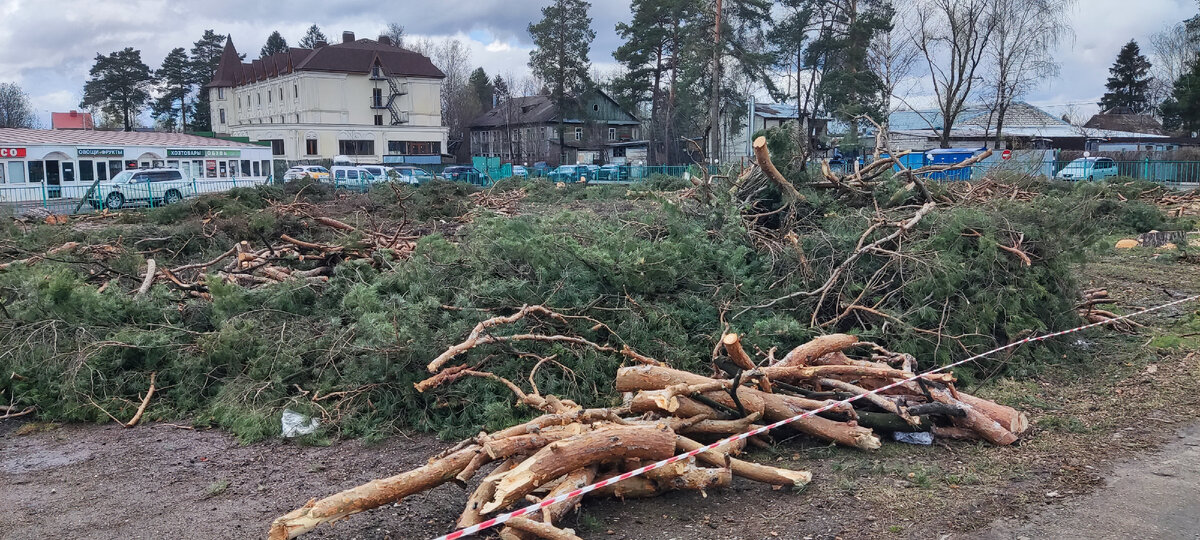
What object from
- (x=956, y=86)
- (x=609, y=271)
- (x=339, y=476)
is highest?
(x=956, y=86)

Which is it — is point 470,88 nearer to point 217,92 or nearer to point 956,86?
point 217,92

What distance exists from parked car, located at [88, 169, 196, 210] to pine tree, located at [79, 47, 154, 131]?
154ft

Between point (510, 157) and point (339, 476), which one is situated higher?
point (510, 157)

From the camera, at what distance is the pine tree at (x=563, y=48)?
49.2m

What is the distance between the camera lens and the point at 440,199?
19234mm

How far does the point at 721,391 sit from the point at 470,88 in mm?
74063

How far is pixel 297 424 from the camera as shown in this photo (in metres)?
5.86

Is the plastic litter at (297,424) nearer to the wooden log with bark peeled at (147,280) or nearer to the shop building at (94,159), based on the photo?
the wooden log with bark peeled at (147,280)

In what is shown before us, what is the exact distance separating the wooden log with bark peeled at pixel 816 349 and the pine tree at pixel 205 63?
7413 centimetres

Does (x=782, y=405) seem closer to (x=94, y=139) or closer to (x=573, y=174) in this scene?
(x=573, y=174)

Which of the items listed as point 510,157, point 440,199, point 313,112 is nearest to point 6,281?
point 440,199

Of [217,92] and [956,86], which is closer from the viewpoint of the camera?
[956,86]

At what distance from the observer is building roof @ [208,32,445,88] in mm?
55375

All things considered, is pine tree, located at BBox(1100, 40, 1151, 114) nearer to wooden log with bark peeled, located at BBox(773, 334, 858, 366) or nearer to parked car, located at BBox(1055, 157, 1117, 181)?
parked car, located at BBox(1055, 157, 1117, 181)
